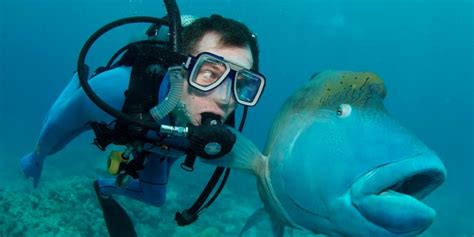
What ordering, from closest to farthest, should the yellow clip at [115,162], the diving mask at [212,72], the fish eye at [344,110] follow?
1. the fish eye at [344,110]
2. the diving mask at [212,72]
3. the yellow clip at [115,162]

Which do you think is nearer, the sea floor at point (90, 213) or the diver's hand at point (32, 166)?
the diver's hand at point (32, 166)

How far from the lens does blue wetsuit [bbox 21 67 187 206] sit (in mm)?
3193

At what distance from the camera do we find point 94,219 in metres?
8.43

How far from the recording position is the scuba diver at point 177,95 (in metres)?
2.63

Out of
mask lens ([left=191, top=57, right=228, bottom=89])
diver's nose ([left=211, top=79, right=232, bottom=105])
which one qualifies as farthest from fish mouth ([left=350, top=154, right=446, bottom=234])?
mask lens ([left=191, top=57, right=228, bottom=89])

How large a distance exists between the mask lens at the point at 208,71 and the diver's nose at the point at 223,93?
5 centimetres

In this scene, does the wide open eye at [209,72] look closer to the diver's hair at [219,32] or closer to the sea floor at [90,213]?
the diver's hair at [219,32]

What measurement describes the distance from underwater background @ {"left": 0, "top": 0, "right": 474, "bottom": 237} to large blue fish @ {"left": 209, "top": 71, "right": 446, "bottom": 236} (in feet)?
1.09

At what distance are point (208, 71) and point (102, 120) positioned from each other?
1.15 m

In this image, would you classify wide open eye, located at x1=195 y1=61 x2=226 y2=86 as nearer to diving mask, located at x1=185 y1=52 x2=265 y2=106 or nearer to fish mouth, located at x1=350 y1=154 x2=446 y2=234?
diving mask, located at x1=185 y1=52 x2=265 y2=106

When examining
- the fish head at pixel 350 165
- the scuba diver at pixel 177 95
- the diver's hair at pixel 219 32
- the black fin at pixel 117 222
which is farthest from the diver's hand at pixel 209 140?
the black fin at pixel 117 222

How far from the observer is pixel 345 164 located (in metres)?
2.20

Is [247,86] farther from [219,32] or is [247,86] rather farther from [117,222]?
[117,222]

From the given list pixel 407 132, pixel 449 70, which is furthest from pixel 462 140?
pixel 407 132
